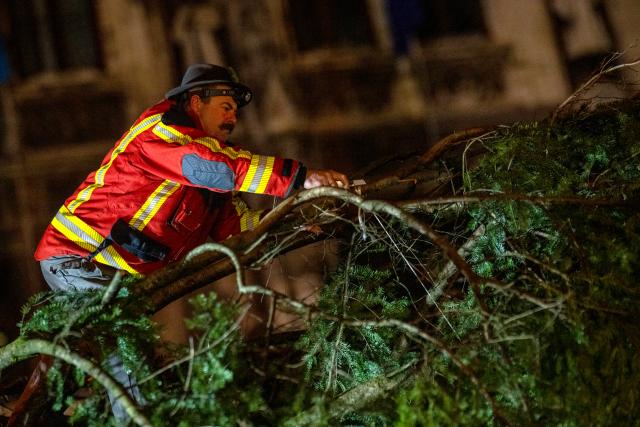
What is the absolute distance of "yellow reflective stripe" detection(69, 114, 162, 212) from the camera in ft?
10.1

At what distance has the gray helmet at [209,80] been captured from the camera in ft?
11.0

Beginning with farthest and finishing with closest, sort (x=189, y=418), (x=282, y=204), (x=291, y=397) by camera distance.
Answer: (x=282, y=204) → (x=291, y=397) → (x=189, y=418)

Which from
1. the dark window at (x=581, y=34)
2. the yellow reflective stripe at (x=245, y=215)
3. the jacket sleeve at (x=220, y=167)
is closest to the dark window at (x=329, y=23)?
the dark window at (x=581, y=34)

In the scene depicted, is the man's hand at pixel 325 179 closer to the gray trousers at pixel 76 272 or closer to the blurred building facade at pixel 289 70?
the gray trousers at pixel 76 272

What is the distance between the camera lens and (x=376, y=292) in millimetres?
3279

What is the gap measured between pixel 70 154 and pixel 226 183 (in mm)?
6442

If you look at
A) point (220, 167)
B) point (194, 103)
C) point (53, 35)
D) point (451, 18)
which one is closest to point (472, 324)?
point (220, 167)

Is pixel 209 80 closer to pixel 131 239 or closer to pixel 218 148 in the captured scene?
pixel 218 148

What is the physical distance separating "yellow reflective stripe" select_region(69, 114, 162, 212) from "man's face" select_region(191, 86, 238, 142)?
347mm

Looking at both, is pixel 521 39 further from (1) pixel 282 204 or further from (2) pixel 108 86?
(1) pixel 282 204

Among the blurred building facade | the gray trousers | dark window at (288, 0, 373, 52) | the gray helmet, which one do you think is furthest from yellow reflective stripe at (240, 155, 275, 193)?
dark window at (288, 0, 373, 52)

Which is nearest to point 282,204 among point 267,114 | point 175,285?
point 175,285

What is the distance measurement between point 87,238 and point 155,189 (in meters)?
0.43

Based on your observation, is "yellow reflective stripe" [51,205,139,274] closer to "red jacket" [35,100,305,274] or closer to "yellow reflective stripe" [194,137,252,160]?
"red jacket" [35,100,305,274]
